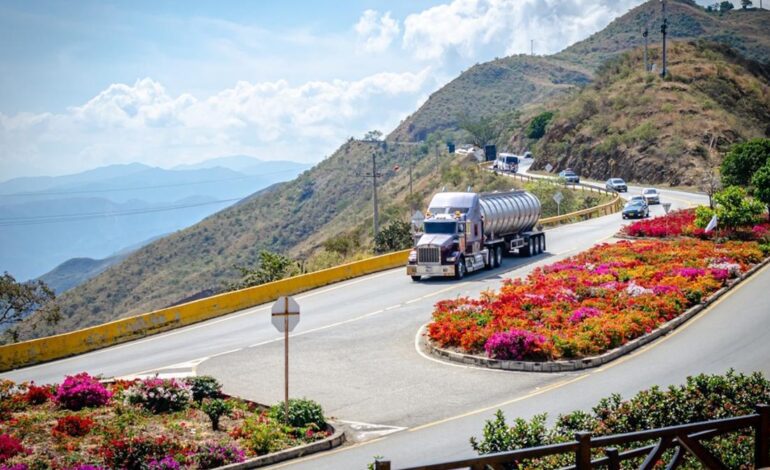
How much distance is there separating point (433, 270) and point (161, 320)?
11709 mm

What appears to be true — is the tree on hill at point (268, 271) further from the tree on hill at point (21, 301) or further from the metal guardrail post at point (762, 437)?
the metal guardrail post at point (762, 437)

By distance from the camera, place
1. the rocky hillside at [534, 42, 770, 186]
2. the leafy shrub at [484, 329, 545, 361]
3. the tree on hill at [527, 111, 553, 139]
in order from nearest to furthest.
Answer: the leafy shrub at [484, 329, 545, 361] < the rocky hillside at [534, 42, 770, 186] < the tree on hill at [527, 111, 553, 139]

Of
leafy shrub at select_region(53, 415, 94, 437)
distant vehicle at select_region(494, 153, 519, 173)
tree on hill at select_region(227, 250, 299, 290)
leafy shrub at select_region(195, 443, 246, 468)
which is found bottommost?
leafy shrub at select_region(195, 443, 246, 468)

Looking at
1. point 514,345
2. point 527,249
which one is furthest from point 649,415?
point 527,249

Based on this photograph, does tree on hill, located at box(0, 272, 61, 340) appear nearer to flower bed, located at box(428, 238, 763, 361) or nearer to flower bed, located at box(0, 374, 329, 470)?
flower bed, located at box(0, 374, 329, 470)

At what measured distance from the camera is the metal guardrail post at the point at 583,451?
692cm

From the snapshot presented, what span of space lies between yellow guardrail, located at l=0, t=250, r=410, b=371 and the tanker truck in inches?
176

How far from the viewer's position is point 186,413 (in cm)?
1791

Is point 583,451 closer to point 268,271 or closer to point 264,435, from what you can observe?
point 264,435

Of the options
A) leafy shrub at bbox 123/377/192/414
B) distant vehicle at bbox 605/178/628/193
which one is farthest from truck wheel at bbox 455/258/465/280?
distant vehicle at bbox 605/178/628/193

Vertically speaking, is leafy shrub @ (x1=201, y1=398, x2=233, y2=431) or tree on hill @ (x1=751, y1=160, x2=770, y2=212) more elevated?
tree on hill @ (x1=751, y1=160, x2=770, y2=212)

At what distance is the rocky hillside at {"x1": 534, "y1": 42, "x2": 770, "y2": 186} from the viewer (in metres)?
87.3

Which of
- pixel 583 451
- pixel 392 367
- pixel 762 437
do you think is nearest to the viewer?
pixel 583 451

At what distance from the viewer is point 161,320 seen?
31.5 m
